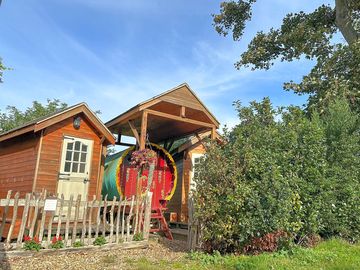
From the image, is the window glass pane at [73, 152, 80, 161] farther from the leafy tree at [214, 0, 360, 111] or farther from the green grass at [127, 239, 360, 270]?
the leafy tree at [214, 0, 360, 111]

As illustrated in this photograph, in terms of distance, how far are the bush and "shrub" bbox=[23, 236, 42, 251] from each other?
140 inches

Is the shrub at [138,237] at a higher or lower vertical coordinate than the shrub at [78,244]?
higher

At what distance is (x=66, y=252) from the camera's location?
7605 mm

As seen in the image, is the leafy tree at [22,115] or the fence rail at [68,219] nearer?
the fence rail at [68,219]

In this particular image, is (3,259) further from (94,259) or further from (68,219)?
(94,259)

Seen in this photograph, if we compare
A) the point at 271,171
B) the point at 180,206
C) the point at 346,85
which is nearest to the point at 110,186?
the point at 180,206

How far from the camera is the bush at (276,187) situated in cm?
707

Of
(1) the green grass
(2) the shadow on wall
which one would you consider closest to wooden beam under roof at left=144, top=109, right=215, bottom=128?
(1) the green grass

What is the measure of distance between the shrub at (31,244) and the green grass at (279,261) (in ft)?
6.78

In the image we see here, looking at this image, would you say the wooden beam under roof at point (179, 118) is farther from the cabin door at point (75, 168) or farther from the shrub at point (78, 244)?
the shrub at point (78, 244)

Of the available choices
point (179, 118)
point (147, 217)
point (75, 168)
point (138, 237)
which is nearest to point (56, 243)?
point (138, 237)

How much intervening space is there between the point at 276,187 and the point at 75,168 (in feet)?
22.0

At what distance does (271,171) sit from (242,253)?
1898mm

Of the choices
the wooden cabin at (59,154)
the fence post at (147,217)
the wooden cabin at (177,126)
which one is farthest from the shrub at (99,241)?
the wooden cabin at (177,126)
